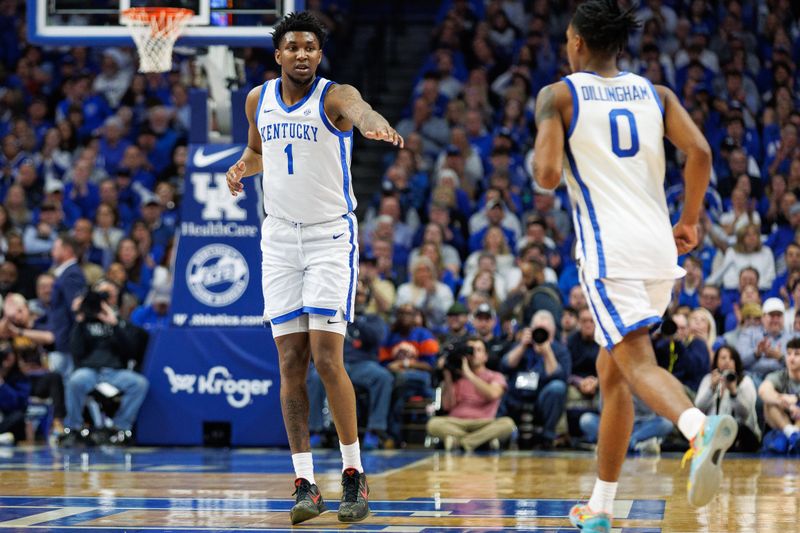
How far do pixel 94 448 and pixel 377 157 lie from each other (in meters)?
8.79

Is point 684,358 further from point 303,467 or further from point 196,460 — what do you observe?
point 303,467

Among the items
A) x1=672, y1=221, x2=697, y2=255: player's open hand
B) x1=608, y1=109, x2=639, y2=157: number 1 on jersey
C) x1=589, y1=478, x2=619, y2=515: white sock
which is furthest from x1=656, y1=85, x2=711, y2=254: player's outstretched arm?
x1=589, y1=478, x2=619, y2=515: white sock

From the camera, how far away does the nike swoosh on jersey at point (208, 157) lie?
12.4 metres

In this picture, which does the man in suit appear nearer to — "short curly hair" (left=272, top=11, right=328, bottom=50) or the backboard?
the backboard

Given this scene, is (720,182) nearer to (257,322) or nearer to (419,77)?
(419,77)

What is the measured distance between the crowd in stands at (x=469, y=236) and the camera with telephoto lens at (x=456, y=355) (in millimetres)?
21

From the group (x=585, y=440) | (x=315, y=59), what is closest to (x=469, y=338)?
(x=585, y=440)

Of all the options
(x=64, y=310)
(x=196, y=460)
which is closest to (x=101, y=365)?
(x=64, y=310)

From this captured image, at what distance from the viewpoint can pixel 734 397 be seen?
38.5ft

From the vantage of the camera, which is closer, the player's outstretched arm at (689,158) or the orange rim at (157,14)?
the player's outstretched arm at (689,158)

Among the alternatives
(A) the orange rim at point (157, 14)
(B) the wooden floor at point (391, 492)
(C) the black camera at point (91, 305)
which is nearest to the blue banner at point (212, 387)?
(C) the black camera at point (91, 305)

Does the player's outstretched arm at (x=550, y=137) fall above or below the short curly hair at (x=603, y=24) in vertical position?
below

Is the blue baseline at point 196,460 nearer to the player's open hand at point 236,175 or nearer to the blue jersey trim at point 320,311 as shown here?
the blue jersey trim at point 320,311

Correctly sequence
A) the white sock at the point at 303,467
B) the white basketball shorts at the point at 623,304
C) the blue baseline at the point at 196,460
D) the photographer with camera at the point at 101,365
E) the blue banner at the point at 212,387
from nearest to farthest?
→ the white basketball shorts at the point at 623,304, the white sock at the point at 303,467, the blue baseline at the point at 196,460, the blue banner at the point at 212,387, the photographer with camera at the point at 101,365
